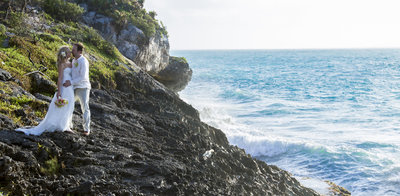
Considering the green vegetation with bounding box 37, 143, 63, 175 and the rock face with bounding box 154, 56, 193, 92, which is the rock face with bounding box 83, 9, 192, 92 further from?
the green vegetation with bounding box 37, 143, 63, 175

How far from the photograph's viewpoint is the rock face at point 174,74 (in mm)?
28203

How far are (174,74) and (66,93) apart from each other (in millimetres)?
20272

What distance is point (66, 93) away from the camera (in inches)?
324

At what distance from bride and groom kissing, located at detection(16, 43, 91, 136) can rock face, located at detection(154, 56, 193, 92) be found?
19250 mm

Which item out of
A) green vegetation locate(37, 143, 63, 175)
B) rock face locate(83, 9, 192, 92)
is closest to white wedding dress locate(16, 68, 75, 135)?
green vegetation locate(37, 143, 63, 175)

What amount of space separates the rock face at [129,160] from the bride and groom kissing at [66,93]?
26 cm

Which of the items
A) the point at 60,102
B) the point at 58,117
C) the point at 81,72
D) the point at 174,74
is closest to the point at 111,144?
the point at 58,117

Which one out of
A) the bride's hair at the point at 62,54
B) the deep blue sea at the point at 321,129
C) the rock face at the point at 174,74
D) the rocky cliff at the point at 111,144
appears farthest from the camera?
the rock face at the point at 174,74

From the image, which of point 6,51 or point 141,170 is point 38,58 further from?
point 141,170

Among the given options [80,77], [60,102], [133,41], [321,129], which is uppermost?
[133,41]

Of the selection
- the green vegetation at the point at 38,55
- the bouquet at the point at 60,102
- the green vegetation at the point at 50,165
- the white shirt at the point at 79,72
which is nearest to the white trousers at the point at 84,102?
the white shirt at the point at 79,72

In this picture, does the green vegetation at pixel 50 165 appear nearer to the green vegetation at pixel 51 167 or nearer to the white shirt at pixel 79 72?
the green vegetation at pixel 51 167

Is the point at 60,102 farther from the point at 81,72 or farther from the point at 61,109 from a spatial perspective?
the point at 81,72

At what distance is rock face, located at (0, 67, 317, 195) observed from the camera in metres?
6.69
